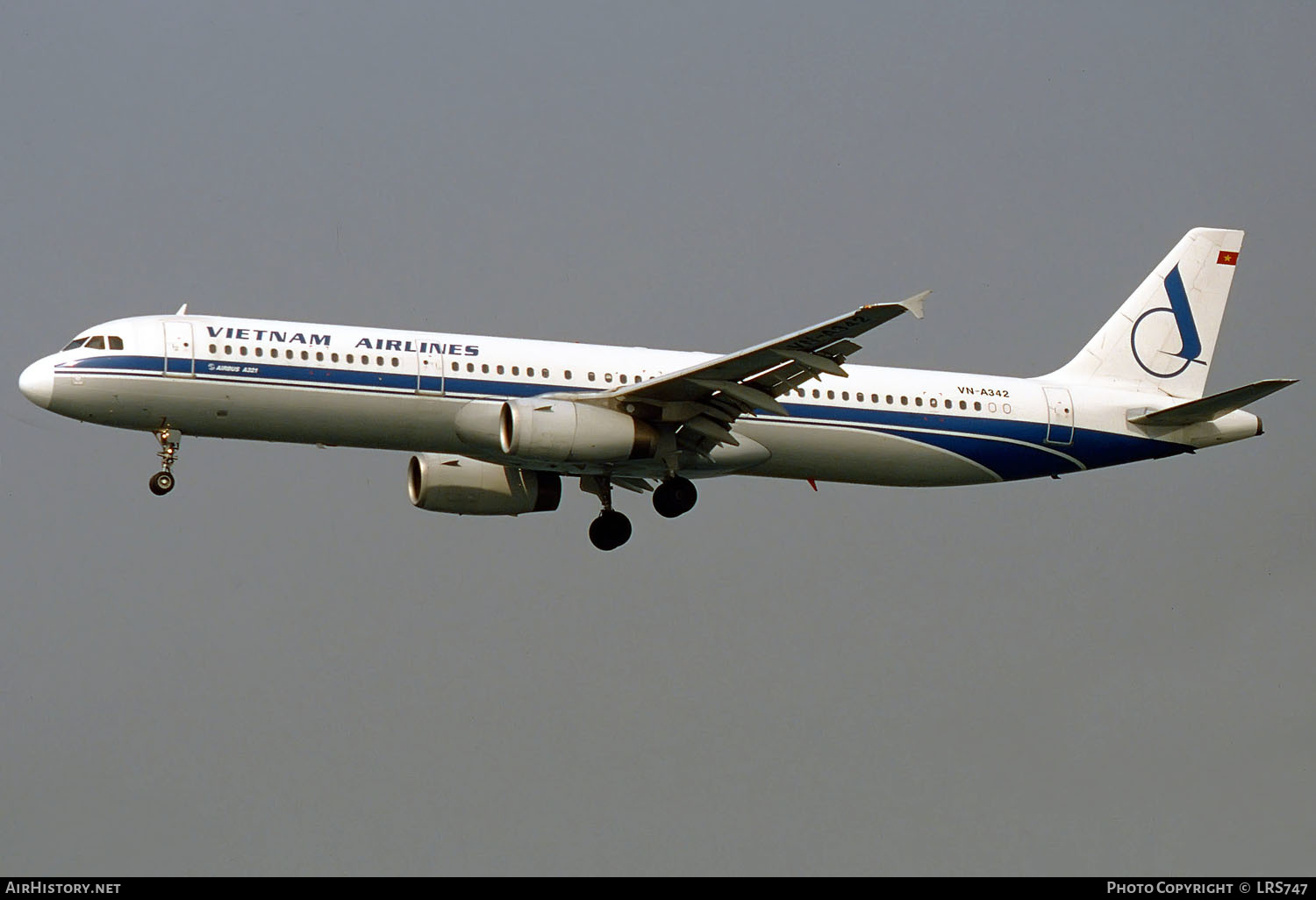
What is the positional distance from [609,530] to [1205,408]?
14440 mm

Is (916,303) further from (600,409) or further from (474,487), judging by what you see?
(474,487)

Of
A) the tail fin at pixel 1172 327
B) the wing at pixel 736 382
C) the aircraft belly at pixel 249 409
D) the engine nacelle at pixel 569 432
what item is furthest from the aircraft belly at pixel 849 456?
the aircraft belly at pixel 249 409

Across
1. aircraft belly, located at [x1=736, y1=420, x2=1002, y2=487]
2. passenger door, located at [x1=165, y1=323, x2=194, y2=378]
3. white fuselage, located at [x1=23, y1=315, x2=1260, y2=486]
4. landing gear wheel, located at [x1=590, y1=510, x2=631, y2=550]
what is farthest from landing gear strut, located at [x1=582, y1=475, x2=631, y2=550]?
passenger door, located at [x1=165, y1=323, x2=194, y2=378]

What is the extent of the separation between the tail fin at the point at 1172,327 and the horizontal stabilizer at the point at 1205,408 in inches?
78.3

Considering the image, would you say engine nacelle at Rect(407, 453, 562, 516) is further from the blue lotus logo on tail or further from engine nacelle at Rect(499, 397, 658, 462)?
the blue lotus logo on tail

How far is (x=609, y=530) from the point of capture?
1828 inches

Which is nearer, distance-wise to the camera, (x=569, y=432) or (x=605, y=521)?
(x=569, y=432)

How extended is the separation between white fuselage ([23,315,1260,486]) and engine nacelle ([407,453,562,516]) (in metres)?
2.52

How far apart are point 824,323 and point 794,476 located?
24.4ft

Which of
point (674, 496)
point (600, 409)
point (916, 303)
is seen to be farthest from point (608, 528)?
point (916, 303)

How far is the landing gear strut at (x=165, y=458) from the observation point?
1617 inches

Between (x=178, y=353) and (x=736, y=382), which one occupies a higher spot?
(x=178, y=353)

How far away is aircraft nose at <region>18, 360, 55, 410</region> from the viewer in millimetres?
40625

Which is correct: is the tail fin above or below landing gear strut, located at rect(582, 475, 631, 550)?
above
